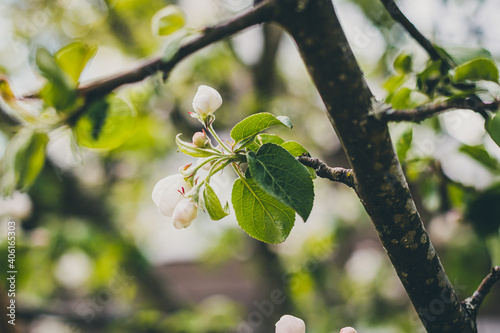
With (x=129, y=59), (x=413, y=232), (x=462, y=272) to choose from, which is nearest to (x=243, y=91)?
(x=129, y=59)

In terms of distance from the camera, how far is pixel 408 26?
53 centimetres

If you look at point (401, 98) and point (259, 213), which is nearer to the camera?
point (259, 213)

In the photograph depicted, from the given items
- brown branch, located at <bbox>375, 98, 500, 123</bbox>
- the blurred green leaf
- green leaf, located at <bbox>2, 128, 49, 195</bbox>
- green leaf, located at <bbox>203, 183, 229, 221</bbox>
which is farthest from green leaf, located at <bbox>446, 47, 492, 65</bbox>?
green leaf, located at <bbox>2, 128, 49, 195</bbox>

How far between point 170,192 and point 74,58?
1.16 feet

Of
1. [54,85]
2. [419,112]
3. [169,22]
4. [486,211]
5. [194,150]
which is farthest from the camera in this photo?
[486,211]

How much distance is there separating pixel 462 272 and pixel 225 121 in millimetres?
1429

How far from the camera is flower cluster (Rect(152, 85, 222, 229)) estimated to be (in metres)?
0.47

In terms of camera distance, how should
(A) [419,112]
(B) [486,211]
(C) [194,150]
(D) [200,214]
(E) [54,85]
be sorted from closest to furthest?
1. (A) [419,112]
2. (C) [194,150]
3. (E) [54,85]
4. (B) [486,211]
5. (D) [200,214]

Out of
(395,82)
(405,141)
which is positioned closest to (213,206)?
(405,141)

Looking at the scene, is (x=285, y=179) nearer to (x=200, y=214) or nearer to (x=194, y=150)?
(x=194, y=150)

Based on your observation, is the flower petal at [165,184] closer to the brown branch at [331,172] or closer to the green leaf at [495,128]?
the brown branch at [331,172]

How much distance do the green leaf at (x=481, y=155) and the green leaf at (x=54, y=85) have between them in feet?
2.58

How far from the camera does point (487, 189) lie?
34.4 inches

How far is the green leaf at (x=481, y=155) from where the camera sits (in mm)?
778
